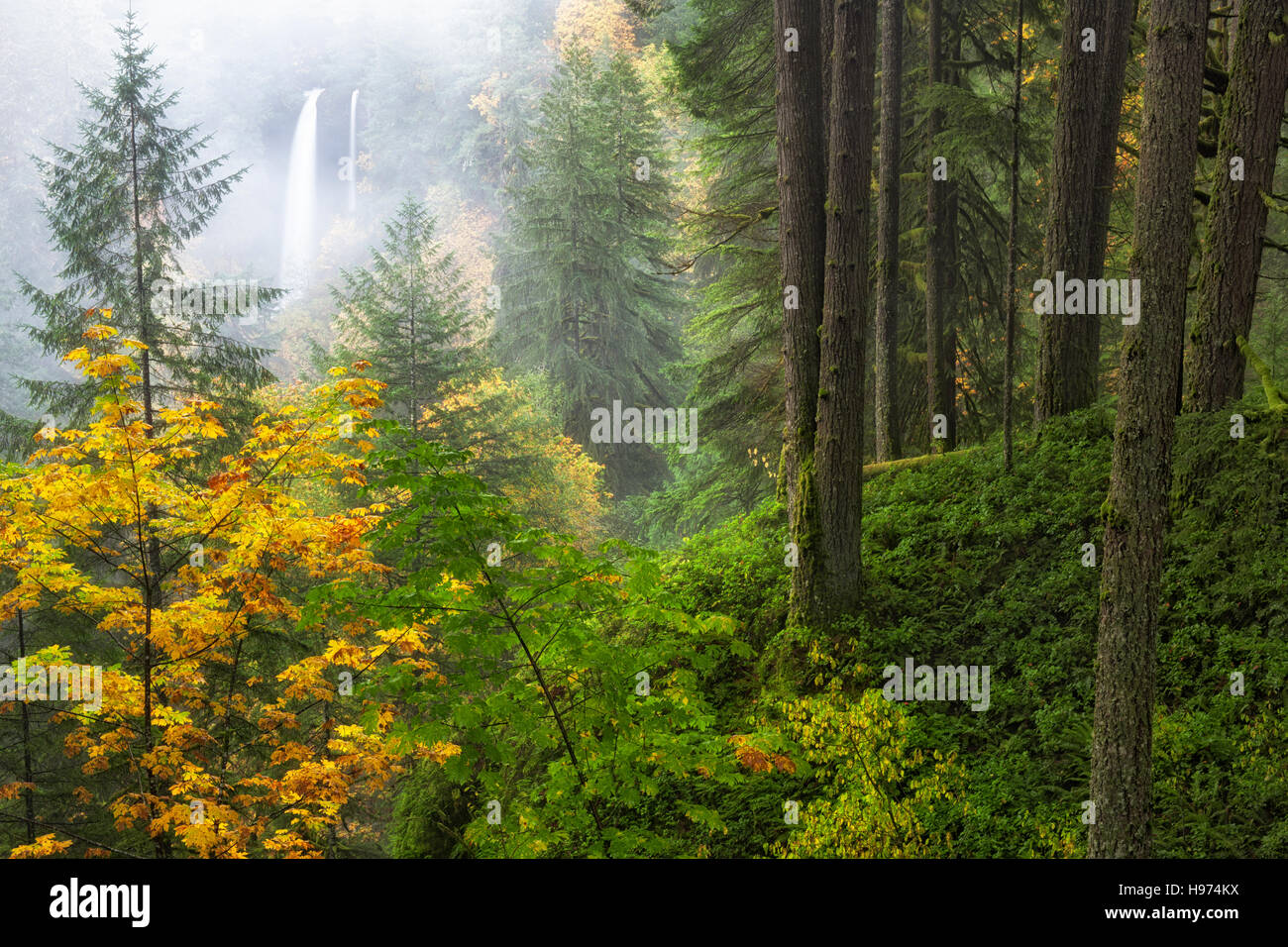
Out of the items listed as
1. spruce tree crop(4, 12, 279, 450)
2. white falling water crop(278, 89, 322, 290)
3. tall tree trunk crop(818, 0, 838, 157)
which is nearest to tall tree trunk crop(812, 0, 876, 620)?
tall tree trunk crop(818, 0, 838, 157)

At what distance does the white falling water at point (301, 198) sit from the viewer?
71.3 m

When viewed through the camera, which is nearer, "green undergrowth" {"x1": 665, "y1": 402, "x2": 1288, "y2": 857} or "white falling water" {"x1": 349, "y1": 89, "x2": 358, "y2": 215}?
"green undergrowth" {"x1": 665, "y1": 402, "x2": 1288, "y2": 857}

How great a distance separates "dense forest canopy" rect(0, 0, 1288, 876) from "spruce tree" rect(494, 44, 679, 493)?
37.7ft

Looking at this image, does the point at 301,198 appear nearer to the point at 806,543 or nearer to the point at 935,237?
the point at 935,237

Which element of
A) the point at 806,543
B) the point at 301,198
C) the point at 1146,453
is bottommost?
the point at 806,543

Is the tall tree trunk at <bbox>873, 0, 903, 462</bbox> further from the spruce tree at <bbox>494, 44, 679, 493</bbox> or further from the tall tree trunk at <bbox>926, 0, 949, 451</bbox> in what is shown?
the spruce tree at <bbox>494, 44, 679, 493</bbox>

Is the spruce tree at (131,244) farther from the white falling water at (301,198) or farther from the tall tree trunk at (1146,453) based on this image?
the white falling water at (301,198)

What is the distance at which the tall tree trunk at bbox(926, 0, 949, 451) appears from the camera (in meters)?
11.1

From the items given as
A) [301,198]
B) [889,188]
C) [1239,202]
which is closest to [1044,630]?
[1239,202]

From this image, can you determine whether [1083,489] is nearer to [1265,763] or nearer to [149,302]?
[1265,763]

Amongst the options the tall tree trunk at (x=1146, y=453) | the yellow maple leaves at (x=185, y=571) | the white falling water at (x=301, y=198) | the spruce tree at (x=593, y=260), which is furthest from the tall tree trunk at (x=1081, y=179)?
the white falling water at (x=301, y=198)

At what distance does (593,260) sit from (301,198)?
60.9 m

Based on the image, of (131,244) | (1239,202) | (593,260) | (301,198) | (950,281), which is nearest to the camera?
(1239,202)

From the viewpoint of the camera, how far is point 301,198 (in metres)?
76.1
